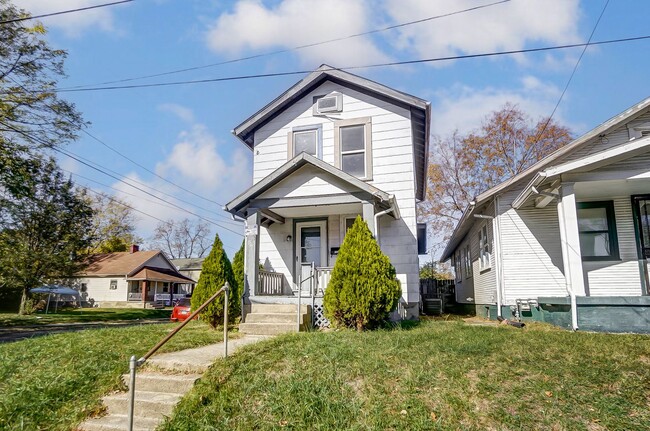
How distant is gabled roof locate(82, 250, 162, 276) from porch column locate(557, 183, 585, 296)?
1403 inches

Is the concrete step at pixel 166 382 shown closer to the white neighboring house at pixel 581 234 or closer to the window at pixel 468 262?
the white neighboring house at pixel 581 234

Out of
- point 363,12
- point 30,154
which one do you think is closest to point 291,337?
point 363,12

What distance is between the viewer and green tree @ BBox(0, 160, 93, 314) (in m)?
20.1

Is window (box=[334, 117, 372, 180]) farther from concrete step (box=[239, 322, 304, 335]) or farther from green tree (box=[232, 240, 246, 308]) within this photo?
concrete step (box=[239, 322, 304, 335])

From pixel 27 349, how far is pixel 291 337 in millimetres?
4645

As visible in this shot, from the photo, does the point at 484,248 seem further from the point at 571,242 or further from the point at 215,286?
the point at 215,286

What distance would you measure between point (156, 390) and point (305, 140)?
8359 mm

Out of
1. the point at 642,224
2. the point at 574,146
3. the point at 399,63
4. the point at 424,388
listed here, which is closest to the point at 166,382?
the point at 424,388

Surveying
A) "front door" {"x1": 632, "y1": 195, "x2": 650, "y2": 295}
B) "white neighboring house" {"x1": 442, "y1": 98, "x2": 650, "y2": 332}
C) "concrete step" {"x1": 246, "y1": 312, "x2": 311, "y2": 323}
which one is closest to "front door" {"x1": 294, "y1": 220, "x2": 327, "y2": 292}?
"concrete step" {"x1": 246, "y1": 312, "x2": 311, "y2": 323}

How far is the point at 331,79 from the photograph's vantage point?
1206 centimetres

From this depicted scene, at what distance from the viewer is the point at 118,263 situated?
38.0m

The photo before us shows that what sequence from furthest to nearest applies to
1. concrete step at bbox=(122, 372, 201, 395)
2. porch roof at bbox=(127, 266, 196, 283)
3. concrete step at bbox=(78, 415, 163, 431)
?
porch roof at bbox=(127, 266, 196, 283) → concrete step at bbox=(122, 372, 201, 395) → concrete step at bbox=(78, 415, 163, 431)

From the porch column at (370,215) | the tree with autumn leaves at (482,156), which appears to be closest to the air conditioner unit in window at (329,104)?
the porch column at (370,215)

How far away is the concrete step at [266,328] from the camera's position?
27.2 ft
